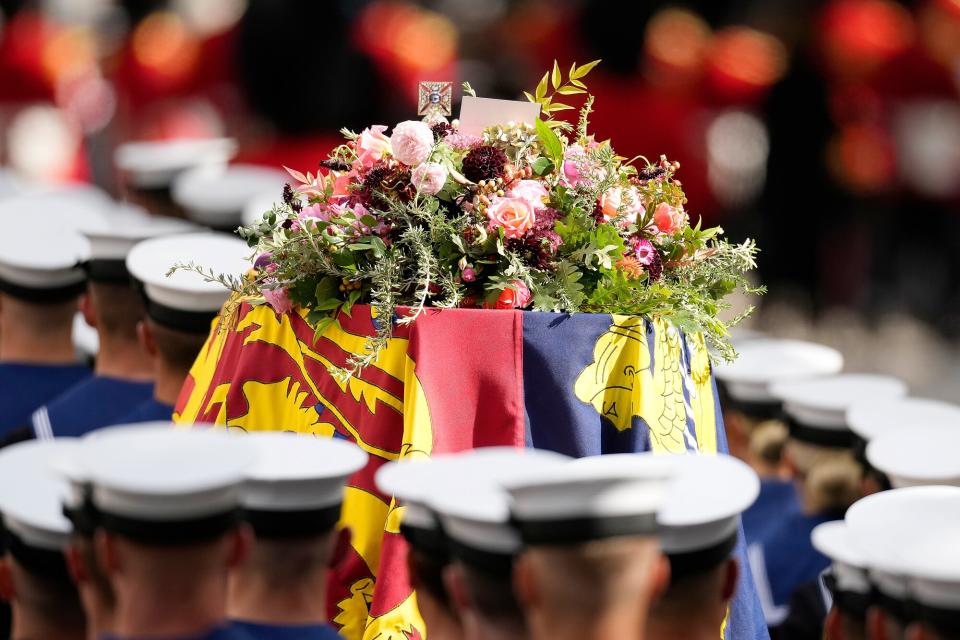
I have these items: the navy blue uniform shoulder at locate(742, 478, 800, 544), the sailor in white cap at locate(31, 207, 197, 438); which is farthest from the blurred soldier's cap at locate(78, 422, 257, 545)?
the navy blue uniform shoulder at locate(742, 478, 800, 544)

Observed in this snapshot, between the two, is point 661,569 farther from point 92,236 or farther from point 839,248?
point 839,248

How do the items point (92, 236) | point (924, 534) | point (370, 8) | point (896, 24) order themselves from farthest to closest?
point (370, 8) → point (896, 24) → point (92, 236) → point (924, 534)

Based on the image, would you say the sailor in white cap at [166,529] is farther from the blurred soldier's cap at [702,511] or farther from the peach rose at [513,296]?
the peach rose at [513,296]

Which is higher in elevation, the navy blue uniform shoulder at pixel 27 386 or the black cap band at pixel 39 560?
the black cap band at pixel 39 560

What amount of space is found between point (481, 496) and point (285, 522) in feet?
1.09

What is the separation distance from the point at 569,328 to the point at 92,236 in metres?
1.66

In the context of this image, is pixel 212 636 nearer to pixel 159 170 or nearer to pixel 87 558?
pixel 87 558

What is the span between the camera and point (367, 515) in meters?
2.91

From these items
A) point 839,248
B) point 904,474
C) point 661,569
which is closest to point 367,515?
point 661,569

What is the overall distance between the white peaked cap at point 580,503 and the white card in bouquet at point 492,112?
1.56 m

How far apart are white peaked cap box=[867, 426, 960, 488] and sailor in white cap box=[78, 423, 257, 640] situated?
214 centimetres

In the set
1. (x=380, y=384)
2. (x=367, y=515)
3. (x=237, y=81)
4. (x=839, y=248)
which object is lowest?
(x=839, y=248)

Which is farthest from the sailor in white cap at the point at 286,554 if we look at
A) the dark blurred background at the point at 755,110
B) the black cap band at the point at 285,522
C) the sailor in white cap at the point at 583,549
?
the dark blurred background at the point at 755,110

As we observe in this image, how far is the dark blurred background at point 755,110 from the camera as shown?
35.9 ft
